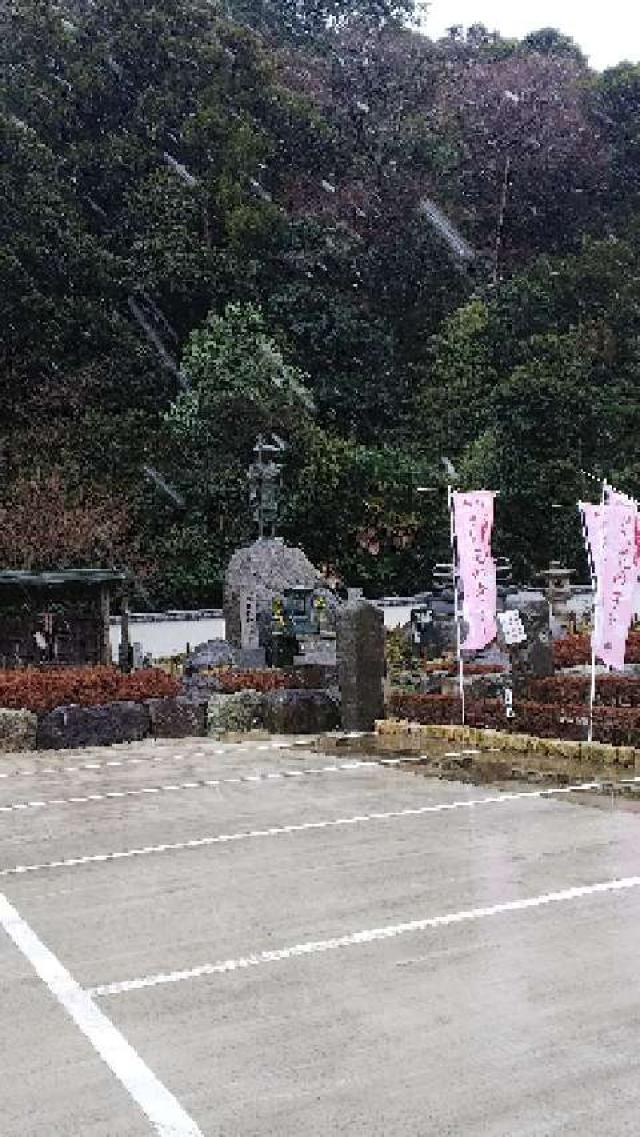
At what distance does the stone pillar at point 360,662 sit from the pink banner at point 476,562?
3.85 ft

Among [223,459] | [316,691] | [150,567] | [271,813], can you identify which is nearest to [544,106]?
[223,459]

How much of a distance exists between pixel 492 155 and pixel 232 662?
34.1 meters

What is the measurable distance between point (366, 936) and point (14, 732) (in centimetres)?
929

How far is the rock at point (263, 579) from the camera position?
2353 centimetres

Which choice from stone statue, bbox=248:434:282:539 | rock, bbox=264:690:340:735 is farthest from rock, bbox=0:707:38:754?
stone statue, bbox=248:434:282:539

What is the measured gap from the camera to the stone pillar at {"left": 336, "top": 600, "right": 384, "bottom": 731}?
14047 millimetres

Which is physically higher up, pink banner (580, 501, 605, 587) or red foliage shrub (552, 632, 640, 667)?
pink banner (580, 501, 605, 587)

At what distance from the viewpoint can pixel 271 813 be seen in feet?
30.7

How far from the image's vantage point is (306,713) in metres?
14.6

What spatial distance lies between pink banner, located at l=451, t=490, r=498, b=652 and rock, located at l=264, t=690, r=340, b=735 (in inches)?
81.1

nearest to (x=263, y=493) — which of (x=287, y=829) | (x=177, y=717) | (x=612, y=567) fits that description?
(x=177, y=717)

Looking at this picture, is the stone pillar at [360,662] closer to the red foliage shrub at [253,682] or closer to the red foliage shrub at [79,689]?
the red foliage shrub at [253,682]

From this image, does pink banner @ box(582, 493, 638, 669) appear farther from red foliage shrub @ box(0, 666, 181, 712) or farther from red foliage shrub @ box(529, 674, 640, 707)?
red foliage shrub @ box(0, 666, 181, 712)

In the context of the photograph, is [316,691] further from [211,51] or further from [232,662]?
[211,51]
